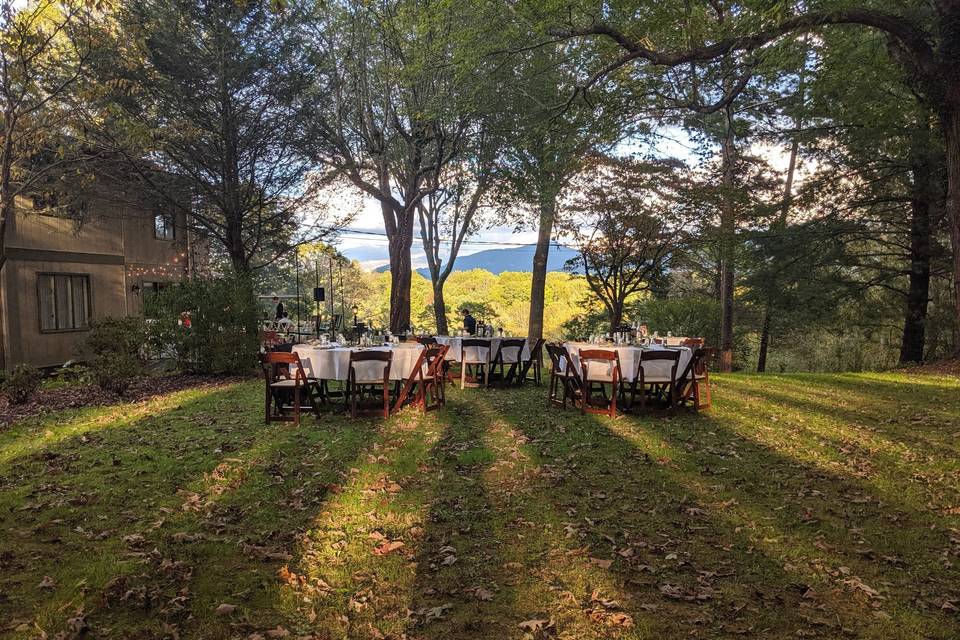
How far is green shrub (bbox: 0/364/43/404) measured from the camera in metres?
8.25

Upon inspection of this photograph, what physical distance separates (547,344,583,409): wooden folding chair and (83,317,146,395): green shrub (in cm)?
674

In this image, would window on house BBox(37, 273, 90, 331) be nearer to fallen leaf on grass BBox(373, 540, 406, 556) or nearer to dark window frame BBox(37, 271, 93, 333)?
dark window frame BBox(37, 271, 93, 333)

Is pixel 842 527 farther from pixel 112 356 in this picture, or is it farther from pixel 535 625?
pixel 112 356

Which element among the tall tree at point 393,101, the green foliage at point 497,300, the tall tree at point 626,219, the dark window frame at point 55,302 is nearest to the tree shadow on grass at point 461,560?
the tall tree at point 393,101

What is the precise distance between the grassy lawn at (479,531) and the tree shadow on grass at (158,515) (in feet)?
0.06

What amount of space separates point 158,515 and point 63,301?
47.7ft

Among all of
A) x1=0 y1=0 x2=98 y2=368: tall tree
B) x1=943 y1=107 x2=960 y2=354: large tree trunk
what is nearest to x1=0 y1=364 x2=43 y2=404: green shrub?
x1=0 y1=0 x2=98 y2=368: tall tree

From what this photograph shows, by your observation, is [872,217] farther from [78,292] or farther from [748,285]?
[78,292]

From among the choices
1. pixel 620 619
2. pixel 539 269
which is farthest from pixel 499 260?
pixel 620 619

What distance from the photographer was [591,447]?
6141 millimetres

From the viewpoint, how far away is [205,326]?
1120 centimetres

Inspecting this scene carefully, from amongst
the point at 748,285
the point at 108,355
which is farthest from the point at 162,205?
the point at 748,285

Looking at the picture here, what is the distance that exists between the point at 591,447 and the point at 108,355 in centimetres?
771

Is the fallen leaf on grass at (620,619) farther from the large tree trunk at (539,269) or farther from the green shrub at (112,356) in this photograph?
the large tree trunk at (539,269)
